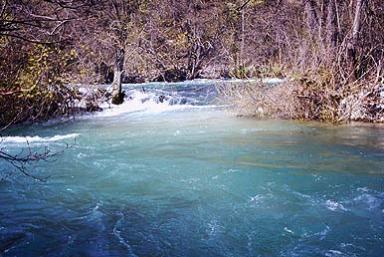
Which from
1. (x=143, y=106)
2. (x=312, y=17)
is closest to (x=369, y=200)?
(x=312, y=17)

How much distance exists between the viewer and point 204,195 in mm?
7172

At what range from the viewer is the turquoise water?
5.44 m

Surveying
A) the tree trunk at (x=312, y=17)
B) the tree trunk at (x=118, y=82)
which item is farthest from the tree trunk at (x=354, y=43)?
the tree trunk at (x=118, y=82)

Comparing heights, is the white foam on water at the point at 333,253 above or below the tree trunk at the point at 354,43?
below

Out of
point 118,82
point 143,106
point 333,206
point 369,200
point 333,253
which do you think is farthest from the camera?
point 118,82

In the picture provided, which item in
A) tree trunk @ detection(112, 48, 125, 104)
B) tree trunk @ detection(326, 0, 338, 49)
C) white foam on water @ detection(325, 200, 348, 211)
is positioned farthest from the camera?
tree trunk @ detection(112, 48, 125, 104)

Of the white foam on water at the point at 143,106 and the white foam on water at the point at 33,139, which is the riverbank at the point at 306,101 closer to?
the white foam on water at the point at 143,106

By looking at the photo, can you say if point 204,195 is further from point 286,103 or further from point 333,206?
point 286,103

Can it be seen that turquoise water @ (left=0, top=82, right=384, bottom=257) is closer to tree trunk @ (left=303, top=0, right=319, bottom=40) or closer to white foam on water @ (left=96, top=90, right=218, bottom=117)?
tree trunk @ (left=303, top=0, right=319, bottom=40)

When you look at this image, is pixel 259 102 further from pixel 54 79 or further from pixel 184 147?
pixel 54 79

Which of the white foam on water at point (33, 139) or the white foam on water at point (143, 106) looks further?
the white foam on water at point (143, 106)

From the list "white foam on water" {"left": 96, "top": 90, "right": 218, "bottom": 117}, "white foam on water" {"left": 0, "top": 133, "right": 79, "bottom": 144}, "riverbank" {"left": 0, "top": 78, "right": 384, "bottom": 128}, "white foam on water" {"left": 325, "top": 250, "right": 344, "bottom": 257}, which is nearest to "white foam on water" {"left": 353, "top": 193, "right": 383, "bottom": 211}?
"white foam on water" {"left": 325, "top": 250, "right": 344, "bottom": 257}

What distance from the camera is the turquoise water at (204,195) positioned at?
214 inches

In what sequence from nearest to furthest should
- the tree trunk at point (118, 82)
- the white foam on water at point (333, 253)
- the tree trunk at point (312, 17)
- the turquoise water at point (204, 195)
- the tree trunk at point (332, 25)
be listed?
the white foam on water at point (333, 253), the turquoise water at point (204, 195), the tree trunk at point (332, 25), the tree trunk at point (312, 17), the tree trunk at point (118, 82)
